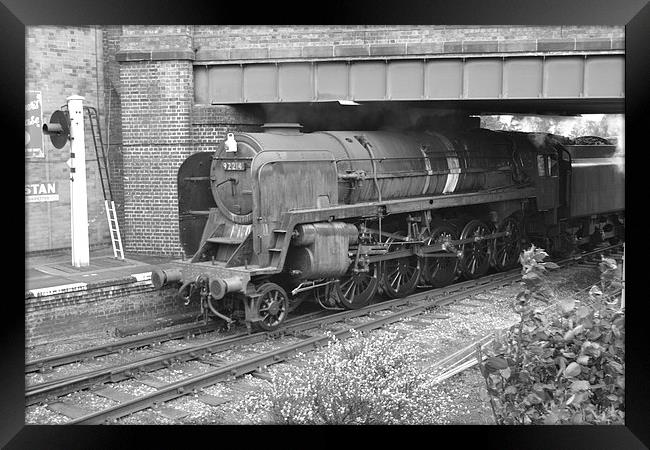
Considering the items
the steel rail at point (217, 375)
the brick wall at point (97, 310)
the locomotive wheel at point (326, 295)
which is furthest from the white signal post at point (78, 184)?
the steel rail at point (217, 375)

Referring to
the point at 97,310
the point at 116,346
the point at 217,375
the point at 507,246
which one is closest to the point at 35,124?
the point at 97,310

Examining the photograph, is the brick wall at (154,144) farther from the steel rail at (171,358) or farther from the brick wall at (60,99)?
the steel rail at (171,358)

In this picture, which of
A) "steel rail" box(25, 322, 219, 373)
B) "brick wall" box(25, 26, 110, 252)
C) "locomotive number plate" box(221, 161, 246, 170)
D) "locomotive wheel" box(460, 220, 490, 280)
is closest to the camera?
"steel rail" box(25, 322, 219, 373)

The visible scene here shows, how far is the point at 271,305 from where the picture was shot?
9.03m

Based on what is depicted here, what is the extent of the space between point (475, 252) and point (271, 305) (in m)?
5.34

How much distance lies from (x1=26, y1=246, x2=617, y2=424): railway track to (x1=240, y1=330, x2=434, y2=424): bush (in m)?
1.21

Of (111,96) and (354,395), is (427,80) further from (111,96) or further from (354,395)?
(354,395)

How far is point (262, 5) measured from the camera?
5.06m

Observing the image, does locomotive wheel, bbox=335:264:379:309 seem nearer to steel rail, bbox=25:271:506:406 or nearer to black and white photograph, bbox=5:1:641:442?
black and white photograph, bbox=5:1:641:442

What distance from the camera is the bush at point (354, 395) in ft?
18.3

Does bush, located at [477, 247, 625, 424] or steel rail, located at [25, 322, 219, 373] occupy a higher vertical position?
bush, located at [477, 247, 625, 424]

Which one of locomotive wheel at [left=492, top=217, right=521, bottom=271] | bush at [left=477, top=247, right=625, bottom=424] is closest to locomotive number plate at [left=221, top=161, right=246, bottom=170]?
bush at [left=477, top=247, right=625, bottom=424]

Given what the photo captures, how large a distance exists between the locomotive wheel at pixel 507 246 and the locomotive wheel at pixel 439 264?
135 centimetres

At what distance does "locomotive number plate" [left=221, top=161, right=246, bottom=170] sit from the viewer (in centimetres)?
949
